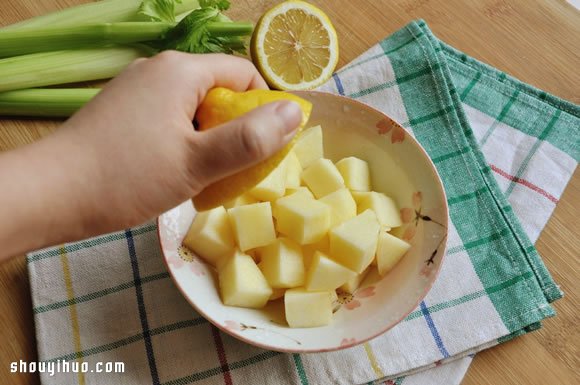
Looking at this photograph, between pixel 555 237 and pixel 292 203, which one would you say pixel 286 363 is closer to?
pixel 292 203

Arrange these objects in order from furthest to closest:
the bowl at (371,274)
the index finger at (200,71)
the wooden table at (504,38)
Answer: the wooden table at (504,38) < the bowl at (371,274) < the index finger at (200,71)

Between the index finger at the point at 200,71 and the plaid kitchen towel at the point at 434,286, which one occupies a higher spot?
the index finger at the point at 200,71

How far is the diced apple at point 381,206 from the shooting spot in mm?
1308

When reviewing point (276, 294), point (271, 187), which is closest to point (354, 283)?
point (276, 294)

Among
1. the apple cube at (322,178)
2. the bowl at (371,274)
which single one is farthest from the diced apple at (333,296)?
the apple cube at (322,178)

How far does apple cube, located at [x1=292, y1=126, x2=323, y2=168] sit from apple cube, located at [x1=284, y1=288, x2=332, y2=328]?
325mm

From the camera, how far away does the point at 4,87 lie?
5.01ft

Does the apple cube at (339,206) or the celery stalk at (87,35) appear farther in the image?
the celery stalk at (87,35)

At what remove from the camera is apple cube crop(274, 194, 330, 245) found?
1.20m

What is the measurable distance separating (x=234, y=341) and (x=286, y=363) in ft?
0.41

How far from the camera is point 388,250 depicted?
1.28m

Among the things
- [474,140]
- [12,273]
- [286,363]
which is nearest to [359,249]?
[286,363]

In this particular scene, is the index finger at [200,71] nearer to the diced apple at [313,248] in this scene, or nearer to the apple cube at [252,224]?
the apple cube at [252,224]

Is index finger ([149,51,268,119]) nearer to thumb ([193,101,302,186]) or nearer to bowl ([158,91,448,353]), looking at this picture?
thumb ([193,101,302,186])
